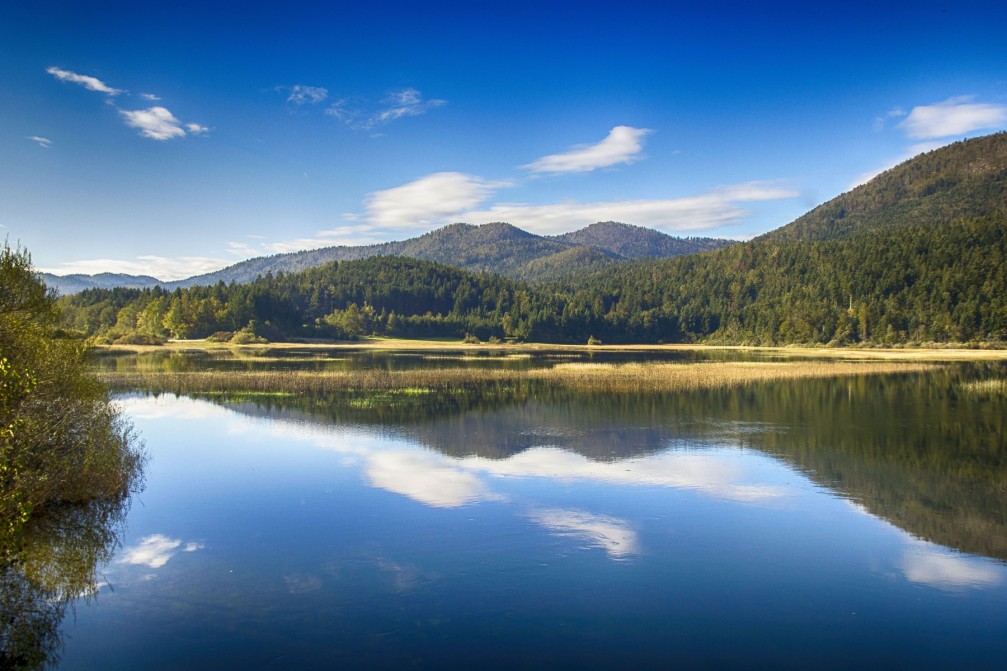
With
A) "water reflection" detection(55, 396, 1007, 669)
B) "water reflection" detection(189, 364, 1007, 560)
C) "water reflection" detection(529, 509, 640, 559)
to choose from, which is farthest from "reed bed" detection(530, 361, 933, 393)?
"water reflection" detection(529, 509, 640, 559)

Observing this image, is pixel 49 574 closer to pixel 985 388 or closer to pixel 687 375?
pixel 687 375

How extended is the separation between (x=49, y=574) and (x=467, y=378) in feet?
151

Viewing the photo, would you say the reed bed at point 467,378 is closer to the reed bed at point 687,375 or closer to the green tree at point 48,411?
the reed bed at point 687,375

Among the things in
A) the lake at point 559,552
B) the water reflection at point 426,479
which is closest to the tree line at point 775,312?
the water reflection at point 426,479

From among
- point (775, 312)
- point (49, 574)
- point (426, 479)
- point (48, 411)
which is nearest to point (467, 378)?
point (426, 479)

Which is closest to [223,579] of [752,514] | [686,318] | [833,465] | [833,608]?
[833,608]

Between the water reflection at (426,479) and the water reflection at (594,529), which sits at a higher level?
the water reflection at (426,479)

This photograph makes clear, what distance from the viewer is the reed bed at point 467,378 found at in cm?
5203

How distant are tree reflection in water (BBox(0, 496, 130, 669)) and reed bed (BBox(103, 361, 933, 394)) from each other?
30595 mm

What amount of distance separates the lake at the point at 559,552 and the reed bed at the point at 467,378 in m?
19.2

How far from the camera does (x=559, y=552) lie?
16031mm

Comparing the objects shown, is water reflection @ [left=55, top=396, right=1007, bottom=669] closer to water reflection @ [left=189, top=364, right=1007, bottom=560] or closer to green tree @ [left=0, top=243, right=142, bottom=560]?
water reflection @ [left=189, top=364, right=1007, bottom=560]

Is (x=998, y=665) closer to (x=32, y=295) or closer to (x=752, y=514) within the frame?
(x=752, y=514)

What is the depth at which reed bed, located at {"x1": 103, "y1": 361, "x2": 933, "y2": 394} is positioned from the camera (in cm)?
5203
